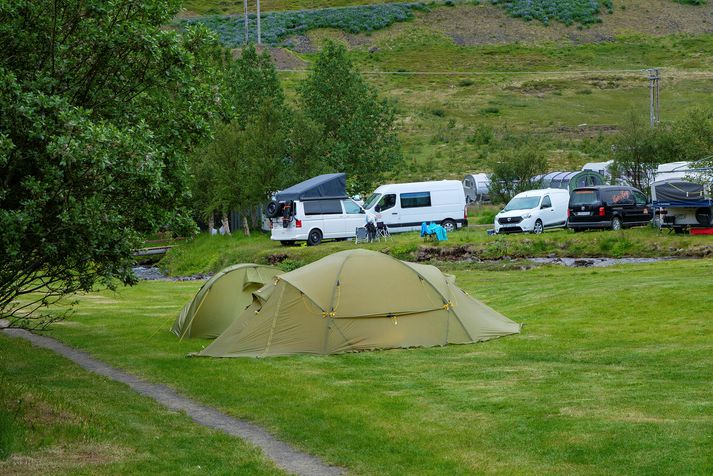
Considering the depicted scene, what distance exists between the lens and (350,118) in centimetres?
5638

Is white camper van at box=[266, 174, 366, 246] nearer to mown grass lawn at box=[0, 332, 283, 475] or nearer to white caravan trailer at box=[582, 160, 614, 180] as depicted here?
white caravan trailer at box=[582, 160, 614, 180]

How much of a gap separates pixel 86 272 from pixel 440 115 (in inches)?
3131

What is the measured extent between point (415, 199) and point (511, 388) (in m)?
32.6

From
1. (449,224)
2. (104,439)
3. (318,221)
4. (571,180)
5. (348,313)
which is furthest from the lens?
(571,180)

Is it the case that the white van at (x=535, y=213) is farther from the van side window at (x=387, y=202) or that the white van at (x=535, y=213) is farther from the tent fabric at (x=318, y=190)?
the tent fabric at (x=318, y=190)

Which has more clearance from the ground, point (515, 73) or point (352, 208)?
point (515, 73)

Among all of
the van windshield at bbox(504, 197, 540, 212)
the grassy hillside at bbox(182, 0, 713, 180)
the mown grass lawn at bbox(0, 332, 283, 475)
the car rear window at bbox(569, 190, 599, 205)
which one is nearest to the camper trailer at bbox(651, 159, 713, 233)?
the car rear window at bbox(569, 190, 599, 205)

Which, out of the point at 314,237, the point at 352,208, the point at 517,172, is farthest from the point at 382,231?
the point at 517,172

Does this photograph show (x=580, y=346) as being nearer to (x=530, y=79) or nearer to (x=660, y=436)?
(x=660, y=436)

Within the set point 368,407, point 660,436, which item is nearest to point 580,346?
point 368,407

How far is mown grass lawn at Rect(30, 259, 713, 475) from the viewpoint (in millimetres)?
11859

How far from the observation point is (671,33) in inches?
4929

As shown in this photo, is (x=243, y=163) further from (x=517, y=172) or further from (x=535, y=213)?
(x=535, y=213)

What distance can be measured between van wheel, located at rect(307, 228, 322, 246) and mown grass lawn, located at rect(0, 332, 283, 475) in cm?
2824
